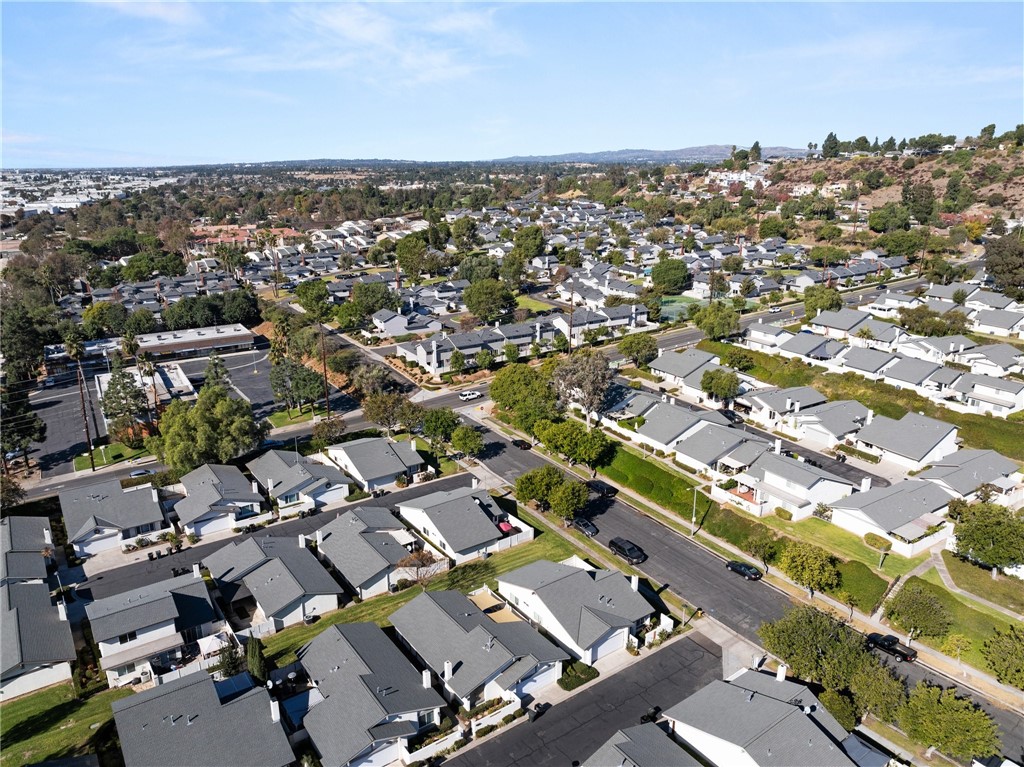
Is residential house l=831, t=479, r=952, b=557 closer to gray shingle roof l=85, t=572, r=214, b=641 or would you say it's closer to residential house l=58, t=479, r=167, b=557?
gray shingle roof l=85, t=572, r=214, b=641

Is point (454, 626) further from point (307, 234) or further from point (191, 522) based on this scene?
point (307, 234)

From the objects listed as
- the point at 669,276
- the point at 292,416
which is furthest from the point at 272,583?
the point at 669,276

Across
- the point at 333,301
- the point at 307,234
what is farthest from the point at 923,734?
the point at 307,234

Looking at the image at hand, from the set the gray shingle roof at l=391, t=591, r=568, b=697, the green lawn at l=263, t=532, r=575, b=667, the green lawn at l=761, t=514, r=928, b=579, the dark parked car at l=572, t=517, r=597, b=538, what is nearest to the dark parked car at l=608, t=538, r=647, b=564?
the dark parked car at l=572, t=517, r=597, b=538

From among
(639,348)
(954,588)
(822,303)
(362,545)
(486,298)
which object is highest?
(486,298)

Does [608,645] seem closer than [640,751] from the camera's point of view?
No

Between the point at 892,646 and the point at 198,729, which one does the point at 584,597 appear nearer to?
the point at 892,646

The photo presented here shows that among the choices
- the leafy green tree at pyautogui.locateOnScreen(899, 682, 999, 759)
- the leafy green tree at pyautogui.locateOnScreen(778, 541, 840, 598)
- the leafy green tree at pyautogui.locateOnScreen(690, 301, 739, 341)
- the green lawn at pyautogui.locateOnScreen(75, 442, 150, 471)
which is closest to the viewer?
the leafy green tree at pyautogui.locateOnScreen(899, 682, 999, 759)
